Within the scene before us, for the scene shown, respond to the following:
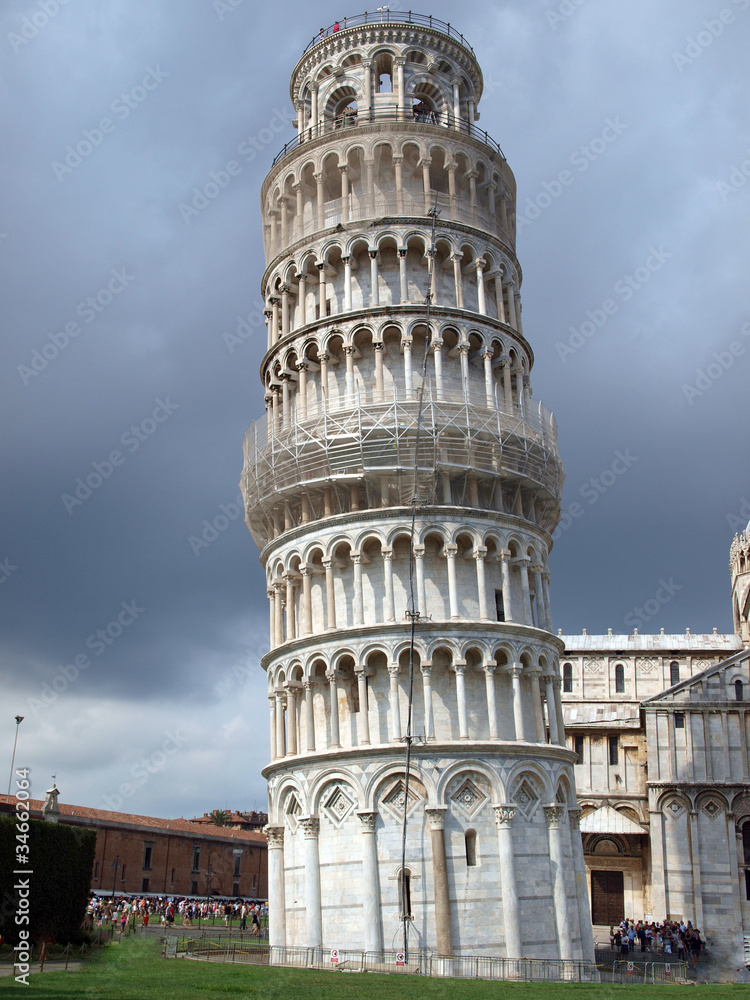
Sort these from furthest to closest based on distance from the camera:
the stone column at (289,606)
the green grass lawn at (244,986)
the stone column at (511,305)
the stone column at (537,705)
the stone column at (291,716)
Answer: the stone column at (511,305)
the stone column at (289,606)
the stone column at (291,716)
the stone column at (537,705)
the green grass lawn at (244,986)

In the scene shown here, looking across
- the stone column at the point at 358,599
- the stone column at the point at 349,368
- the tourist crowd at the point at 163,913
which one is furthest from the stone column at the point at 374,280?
the tourist crowd at the point at 163,913

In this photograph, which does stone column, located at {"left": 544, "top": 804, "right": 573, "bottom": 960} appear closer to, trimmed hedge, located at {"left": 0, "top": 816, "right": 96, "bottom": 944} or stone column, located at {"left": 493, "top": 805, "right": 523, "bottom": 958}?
stone column, located at {"left": 493, "top": 805, "right": 523, "bottom": 958}

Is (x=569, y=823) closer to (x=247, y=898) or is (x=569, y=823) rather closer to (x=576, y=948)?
(x=576, y=948)

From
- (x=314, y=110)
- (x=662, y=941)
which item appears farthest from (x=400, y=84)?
(x=662, y=941)

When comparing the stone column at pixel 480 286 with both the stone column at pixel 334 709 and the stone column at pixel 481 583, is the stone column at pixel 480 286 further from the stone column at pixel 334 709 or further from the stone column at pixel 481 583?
the stone column at pixel 334 709

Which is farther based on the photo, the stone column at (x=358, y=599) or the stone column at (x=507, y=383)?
the stone column at (x=507, y=383)

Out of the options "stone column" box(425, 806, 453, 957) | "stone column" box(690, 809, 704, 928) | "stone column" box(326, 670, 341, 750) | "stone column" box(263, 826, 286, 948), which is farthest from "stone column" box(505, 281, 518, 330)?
"stone column" box(690, 809, 704, 928)

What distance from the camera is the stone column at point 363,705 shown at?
33.6m

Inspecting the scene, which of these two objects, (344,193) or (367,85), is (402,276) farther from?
(367,85)

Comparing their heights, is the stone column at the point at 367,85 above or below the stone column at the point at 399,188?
above

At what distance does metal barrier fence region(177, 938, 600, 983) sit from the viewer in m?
30.0

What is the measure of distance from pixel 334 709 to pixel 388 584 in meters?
4.62

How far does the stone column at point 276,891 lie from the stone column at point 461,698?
7.58 m

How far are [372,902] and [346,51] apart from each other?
3582 cm
